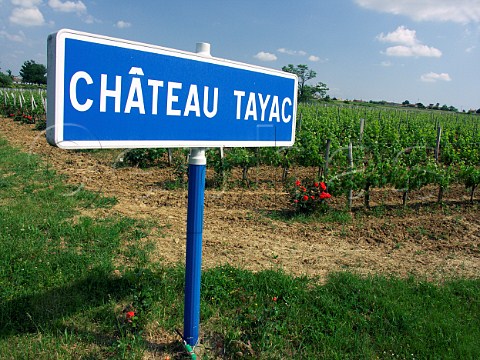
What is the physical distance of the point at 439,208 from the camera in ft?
23.2

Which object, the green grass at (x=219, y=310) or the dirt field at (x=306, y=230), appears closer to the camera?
the green grass at (x=219, y=310)

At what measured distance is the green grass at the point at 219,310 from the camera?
260 centimetres

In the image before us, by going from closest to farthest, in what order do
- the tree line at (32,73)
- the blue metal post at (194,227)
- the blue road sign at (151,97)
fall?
the blue road sign at (151,97) → the blue metal post at (194,227) → the tree line at (32,73)

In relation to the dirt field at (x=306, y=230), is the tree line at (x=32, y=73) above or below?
above

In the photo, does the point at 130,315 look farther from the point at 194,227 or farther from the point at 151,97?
the point at 151,97

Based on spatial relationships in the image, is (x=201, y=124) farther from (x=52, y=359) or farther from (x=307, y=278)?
(x=307, y=278)

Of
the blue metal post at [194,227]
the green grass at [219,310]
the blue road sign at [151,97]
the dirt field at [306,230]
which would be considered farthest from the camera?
the dirt field at [306,230]

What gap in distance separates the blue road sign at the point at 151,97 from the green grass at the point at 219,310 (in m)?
1.38

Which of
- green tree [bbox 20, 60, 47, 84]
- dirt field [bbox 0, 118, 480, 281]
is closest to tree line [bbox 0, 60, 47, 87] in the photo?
green tree [bbox 20, 60, 47, 84]

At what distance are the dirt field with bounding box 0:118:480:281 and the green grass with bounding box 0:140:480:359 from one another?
454 millimetres

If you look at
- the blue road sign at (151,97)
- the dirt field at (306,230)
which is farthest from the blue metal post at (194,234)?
the dirt field at (306,230)

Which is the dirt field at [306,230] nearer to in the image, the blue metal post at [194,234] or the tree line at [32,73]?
the blue metal post at [194,234]

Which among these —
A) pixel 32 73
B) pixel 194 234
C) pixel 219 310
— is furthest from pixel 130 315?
pixel 32 73

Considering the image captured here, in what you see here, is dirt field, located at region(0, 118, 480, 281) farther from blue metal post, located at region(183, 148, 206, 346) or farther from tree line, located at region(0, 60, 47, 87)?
tree line, located at region(0, 60, 47, 87)
